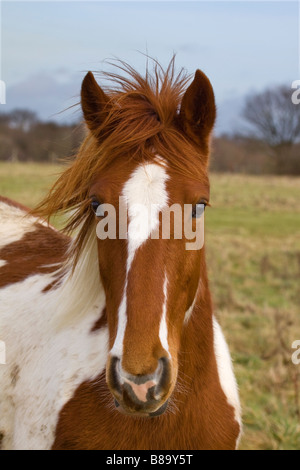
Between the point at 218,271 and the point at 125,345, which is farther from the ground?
the point at 125,345

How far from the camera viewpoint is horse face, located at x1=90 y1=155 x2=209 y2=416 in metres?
1.83

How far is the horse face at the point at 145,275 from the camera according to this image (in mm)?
1830

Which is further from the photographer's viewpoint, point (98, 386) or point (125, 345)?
point (98, 386)

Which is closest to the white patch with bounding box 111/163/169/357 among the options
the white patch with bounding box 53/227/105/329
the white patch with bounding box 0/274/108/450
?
the white patch with bounding box 53/227/105/329

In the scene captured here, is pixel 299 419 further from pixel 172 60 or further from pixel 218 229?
pixel 218 229

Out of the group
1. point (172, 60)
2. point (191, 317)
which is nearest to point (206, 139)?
point (172, 60)

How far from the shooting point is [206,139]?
2.38m

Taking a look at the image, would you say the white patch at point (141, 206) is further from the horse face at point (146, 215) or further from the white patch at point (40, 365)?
the white patch at point (40, 365)

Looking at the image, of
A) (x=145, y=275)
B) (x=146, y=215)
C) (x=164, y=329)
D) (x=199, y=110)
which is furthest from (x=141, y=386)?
(x=199, y=110)

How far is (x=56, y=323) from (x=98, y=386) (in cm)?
45

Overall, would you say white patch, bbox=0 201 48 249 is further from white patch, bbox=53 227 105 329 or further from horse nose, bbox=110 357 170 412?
horse nose, bbox=110 357 170 412

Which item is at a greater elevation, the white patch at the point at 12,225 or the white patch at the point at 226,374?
the white patch at the point at 12,225

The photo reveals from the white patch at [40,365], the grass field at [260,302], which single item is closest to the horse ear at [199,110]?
the grass field at [260,302]
